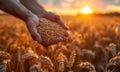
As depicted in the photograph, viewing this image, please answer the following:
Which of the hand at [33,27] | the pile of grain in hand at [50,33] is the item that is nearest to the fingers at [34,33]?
the hand at [33,27]

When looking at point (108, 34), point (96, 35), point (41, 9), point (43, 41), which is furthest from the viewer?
point (108, 34)

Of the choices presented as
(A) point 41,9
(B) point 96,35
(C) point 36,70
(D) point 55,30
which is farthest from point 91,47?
(C) point 36,70

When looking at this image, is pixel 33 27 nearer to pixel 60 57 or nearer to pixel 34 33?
pixel 34 33

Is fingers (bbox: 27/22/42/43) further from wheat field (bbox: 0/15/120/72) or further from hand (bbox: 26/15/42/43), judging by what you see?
wheat field (bbox: 0/15/120/72)

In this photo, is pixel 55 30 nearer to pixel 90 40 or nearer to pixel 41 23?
pixel 41 23

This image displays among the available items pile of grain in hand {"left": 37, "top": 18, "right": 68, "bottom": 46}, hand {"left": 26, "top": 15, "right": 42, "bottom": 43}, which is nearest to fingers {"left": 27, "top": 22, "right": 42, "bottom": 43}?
hand {"left": 26, "top": 15, "right": 42, "bottom": 43}

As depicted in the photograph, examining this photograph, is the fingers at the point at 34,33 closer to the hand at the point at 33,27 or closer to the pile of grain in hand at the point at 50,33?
the hand at the point at 33,27

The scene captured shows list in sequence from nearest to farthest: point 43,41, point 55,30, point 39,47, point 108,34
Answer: point 43,41 < point 55,30 < point 39,47 < point 108,34
